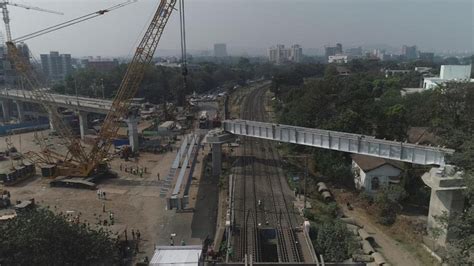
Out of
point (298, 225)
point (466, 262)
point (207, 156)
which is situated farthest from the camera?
point (207, 156)

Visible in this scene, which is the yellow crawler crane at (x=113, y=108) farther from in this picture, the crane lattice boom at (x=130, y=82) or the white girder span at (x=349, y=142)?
the white girder span at (x=349, y=142)

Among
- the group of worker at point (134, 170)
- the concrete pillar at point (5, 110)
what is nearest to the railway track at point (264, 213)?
the group of worker at point (134, 170)

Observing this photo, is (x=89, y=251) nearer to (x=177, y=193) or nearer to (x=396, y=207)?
(x=177, y=193)

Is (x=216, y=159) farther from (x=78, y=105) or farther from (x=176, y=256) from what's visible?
(x=78, y=105)

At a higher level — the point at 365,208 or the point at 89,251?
the point at 89,251

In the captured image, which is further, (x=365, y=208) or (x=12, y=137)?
(x=12, y=137)

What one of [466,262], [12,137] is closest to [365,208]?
[466,262]

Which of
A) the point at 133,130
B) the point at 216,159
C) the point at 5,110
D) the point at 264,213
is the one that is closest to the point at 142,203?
the point at 216,159
